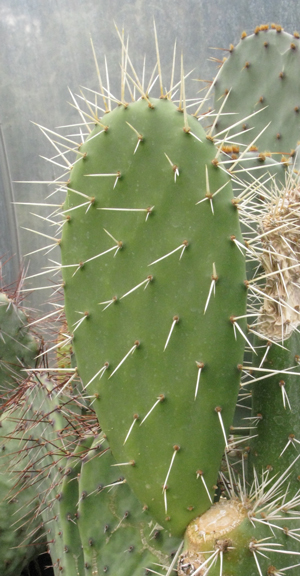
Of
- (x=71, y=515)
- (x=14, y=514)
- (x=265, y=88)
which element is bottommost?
(x=14, y=514)

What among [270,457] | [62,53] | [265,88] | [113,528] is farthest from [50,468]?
[62,53]

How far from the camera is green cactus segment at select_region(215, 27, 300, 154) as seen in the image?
1446mm

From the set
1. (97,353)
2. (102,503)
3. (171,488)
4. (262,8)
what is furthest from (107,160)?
(262,8)

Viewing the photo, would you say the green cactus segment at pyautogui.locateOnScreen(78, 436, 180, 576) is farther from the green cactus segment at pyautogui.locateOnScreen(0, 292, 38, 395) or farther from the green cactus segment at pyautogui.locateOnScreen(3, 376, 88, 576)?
the green cactus segment at pyautogui.locateOnScreen(0, 292, 38, 395)

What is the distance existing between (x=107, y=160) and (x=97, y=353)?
0.29 meters

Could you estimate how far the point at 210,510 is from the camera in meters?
0.83

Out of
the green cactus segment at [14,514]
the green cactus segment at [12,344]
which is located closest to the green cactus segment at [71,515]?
the green cactus segment at [14,514]

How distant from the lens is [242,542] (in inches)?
30.7

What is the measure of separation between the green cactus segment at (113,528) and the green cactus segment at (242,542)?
21 centimetres

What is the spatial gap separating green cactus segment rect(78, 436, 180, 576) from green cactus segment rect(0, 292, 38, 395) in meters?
0.63

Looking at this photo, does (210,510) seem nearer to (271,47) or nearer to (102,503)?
(102,503)

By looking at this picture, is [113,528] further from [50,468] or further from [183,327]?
[183,327]

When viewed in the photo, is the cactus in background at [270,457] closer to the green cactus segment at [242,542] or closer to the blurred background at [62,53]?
the green cactus segment at [242,542]

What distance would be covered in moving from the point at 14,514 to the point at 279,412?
80 cm
